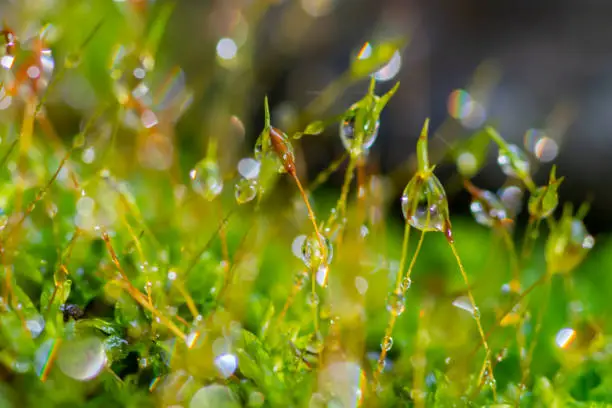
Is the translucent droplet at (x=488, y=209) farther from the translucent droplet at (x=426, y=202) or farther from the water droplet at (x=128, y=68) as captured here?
the water droplet at (x=128, y=68)

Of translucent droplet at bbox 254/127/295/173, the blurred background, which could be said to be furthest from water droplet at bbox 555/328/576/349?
the blurred background

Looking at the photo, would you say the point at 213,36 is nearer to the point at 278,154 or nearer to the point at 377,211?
the point at 377,211

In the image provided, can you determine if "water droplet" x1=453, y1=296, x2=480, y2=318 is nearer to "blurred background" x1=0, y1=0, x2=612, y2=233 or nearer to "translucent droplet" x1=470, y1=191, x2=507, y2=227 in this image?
"translucent droplet" x1=470, y1=191, x2=507, y2=227

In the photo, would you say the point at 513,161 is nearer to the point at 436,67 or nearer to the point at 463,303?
the point at 463,303

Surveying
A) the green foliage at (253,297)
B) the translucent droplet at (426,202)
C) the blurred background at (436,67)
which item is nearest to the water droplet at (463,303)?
the green foliage at (253,297)

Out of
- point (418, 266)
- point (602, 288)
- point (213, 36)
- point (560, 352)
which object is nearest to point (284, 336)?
point (560, 352)

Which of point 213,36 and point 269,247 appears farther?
point 213,36

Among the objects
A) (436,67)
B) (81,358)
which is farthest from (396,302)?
(436,67)
